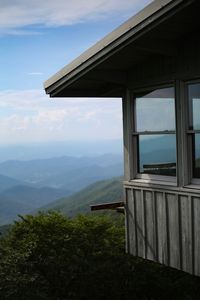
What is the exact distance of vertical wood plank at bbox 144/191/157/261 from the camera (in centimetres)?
807

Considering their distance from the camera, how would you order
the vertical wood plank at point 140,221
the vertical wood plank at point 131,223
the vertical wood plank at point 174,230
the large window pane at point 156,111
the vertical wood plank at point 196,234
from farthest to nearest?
the vertical wood plank at point 131,223, the vertical wood plank at point 140,221, the large window pane at point 156,111, the vertical wood plank at point 174,230, the vertical wood plank at point 196,234

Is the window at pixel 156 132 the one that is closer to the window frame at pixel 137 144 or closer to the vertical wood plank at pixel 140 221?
the window frame at pixel 137 144

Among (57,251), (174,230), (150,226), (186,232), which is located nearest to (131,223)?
(150,226)

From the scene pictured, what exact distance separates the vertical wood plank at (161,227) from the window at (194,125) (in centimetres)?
72

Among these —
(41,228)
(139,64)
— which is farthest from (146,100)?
(41,228)

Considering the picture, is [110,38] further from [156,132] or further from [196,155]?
[196,155]

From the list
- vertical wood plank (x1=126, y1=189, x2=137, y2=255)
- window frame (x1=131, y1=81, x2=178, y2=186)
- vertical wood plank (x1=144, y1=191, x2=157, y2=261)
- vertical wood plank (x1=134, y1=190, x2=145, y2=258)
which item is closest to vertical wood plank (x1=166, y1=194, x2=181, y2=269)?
window frame (x1=131, y1=81, x2=178, y2=186)

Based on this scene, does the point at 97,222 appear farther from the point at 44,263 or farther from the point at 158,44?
the point at 158,44

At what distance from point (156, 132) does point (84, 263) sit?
30.3 ft

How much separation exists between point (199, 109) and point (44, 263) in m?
9.89

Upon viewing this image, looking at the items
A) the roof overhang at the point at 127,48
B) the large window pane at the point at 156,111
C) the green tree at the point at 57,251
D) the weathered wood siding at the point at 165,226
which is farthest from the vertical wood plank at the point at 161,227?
the green tree at the point at 57,251

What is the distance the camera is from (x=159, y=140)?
816 cm

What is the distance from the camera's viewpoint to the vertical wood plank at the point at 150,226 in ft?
26.5

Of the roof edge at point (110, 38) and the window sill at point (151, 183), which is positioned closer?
the roof edge at point (110, 38)
